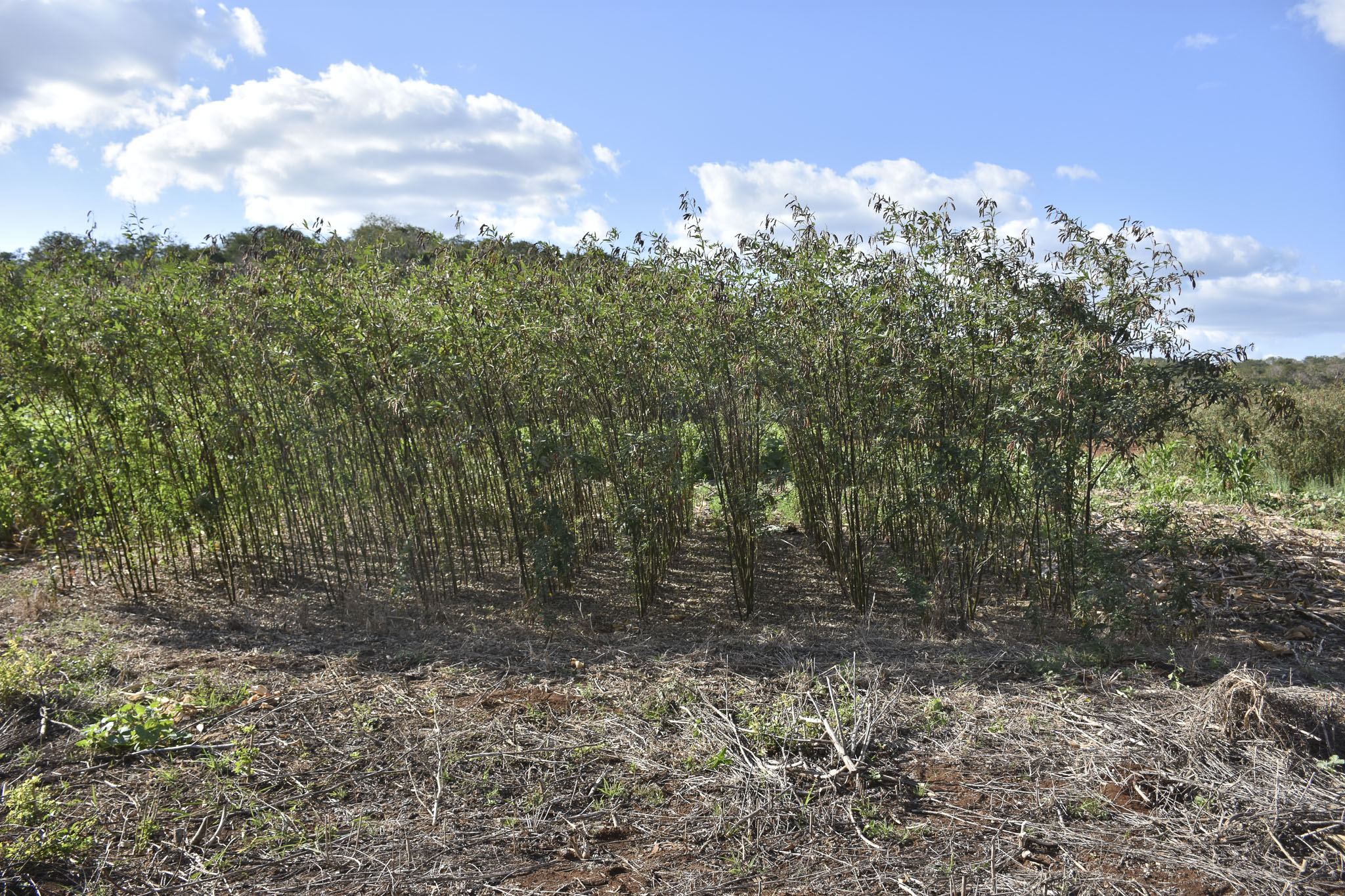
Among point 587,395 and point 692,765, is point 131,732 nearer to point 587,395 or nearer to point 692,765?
point 692,765

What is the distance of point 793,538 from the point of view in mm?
6617

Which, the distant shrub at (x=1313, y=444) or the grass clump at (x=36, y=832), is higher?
the distant shrub at (x=1313, y=444)

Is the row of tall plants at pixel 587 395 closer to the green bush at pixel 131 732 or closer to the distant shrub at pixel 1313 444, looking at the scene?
the green bush at pixel 131 732

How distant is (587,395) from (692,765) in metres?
2.86

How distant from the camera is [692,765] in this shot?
2830 mm

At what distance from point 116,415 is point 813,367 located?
4.35 m

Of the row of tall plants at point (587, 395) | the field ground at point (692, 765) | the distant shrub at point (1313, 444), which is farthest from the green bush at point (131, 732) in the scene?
the distant shrub at point (1313, 444)

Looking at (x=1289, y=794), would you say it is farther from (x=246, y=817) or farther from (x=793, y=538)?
(x=793, y=538)

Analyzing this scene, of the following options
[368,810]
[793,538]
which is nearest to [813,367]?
[793,538]

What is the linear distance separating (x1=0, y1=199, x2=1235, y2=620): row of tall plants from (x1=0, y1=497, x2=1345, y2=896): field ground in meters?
0.78

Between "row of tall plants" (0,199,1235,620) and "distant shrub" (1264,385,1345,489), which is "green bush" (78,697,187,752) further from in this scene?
"distant shrub" (1264,385,1345,489)

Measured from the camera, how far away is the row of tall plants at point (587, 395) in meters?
4.12

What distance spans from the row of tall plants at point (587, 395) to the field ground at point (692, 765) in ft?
2.57

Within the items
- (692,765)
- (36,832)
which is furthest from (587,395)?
(36,832)
